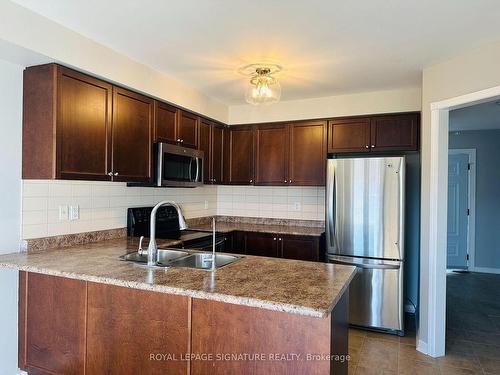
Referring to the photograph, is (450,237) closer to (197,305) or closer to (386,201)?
(386,201)

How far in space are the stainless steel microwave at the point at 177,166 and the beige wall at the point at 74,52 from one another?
47 centimetres

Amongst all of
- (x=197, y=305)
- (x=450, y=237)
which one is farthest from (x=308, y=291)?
(x=450, y=237)

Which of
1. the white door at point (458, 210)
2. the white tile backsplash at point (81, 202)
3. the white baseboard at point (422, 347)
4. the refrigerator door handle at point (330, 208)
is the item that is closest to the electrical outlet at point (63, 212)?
the white tile backsplash at point (81, 202)

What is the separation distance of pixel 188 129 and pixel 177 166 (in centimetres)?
48

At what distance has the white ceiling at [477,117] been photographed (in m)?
4.20

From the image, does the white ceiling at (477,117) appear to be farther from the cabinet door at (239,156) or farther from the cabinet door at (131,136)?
the cabinet door at (131,136)

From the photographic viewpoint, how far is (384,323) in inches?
127

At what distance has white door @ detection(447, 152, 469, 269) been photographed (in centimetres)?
574

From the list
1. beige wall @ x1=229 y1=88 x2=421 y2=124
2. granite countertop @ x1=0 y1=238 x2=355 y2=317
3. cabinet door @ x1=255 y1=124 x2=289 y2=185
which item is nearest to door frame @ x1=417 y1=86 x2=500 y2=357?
beige wall @ x1=229 y1=88 x2=421 y2=124

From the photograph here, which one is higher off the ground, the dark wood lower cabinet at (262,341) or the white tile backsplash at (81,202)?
the white tile backsplash at (81,202)

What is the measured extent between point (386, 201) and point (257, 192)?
1754mm

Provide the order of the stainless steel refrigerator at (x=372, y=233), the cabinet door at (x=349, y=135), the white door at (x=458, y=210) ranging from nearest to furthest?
1. the stainless steel refrigerator at (x=372, y=233)
2. the cabinet door at (x=349, y=135)
3. the white door at (x=458, y=210)

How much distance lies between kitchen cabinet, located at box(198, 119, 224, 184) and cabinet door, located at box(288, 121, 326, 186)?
84 cm

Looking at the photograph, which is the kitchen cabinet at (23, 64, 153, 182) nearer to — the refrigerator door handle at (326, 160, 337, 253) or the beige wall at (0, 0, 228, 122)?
the beige wall at (0, 0, 228, 122)
